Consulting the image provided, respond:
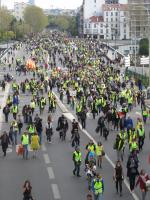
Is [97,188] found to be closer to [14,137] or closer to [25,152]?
[25,152]

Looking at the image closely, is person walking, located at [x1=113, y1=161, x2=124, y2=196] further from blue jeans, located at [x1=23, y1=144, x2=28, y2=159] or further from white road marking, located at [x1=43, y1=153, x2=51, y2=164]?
blue jeans, located at [x1=23, y1=144, x2=28, y2=159]

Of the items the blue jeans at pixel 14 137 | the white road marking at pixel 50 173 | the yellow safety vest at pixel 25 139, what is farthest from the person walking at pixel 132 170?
the blue jeans at pixel 14 137

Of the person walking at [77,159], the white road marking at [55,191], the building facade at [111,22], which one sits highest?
the person walking at [77,159]

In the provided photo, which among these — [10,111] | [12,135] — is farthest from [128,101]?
[12,135]

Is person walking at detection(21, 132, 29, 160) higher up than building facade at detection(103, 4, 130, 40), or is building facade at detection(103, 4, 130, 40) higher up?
person walking at detection(21, 132, 29, 160)

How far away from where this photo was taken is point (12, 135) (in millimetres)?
27547

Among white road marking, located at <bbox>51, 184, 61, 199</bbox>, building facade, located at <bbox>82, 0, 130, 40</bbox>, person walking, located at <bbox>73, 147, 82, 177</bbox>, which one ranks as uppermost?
person walking, located at <bbox>73, 147, 82, 177</bbox>

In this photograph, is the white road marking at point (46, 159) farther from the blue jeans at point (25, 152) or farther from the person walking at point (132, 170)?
the person walking at point (132, 170)

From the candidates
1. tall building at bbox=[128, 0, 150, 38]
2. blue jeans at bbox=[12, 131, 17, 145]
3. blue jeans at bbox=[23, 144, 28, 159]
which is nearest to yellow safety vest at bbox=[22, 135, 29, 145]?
blue jeans at bbox=[23, 144, 28, 159]

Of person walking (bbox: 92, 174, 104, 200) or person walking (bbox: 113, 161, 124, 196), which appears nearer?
person walking (bbox: 92, 174, 104, 200)

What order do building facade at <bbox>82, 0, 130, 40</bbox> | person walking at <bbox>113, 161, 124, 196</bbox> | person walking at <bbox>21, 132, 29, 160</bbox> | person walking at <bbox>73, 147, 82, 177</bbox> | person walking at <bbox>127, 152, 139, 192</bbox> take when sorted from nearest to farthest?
person walking at <bbox>113, 161, 124, 196</bbox>, person walking at <bbox>127, 152, 139, 192</bbox>, person walking at <bbox>73, 147, 82, 177</bbox>, person walking at <bbox>21, 132, 29, 160</bbox>, building facade at <bbox>82, 0, 130, 40</bbox>

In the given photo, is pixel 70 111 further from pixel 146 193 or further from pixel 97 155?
pixel 146 193

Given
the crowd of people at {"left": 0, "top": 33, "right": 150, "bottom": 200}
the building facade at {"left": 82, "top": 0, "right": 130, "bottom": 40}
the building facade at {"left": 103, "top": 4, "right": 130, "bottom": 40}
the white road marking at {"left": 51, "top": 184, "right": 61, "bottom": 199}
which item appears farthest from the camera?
the building facade at {"left": 82, "top": 0, "right": 130, "bottom": 40}

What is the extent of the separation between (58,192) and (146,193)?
2.65 metres
